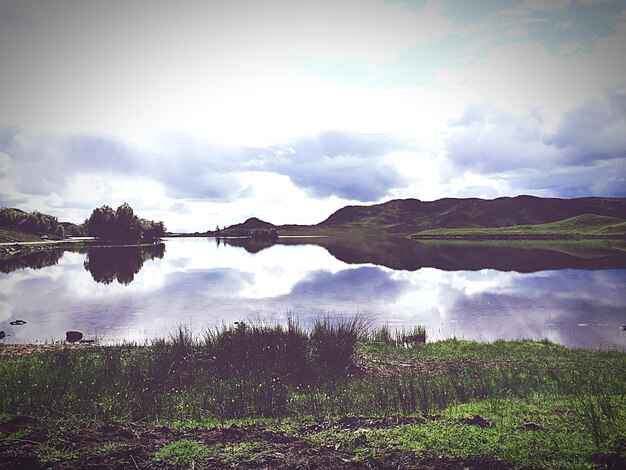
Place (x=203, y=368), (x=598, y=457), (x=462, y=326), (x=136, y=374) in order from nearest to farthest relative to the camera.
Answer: (x=598, y=457) < (x=136, y=374) < (x=203, y=368) < (x=462, y=326)

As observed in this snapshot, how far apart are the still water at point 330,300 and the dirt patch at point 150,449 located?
1826 centimetres

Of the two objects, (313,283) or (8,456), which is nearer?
(8,456)

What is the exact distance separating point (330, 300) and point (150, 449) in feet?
117

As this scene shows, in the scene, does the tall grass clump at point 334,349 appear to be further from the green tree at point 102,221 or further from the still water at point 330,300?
the green tree at point 102,221

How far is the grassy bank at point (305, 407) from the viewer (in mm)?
9922

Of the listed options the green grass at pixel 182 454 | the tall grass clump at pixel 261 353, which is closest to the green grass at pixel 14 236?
the tall grass clump at pixel 261 353

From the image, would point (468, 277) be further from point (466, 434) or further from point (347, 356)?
point (466, 434)

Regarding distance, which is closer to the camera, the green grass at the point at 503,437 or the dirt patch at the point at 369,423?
the green grass at the point at 503,437

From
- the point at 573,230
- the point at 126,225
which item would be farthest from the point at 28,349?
the point at 573,230

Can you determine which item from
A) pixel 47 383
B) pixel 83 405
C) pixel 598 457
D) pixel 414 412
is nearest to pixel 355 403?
pixel 414 412

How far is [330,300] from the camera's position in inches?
1794

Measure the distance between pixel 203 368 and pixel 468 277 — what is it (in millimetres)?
53991

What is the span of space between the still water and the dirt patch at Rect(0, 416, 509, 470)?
18.3 m

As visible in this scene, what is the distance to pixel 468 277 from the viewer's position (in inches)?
2566
